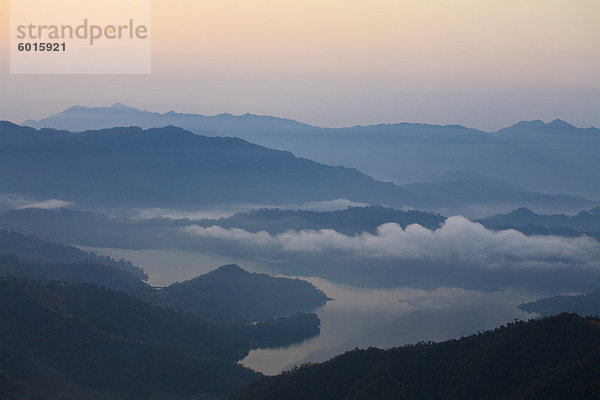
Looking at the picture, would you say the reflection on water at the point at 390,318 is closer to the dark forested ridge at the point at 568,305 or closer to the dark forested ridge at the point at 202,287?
the dark forested ridge at the point at 568,305

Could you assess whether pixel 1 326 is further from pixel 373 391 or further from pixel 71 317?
pixel 373 391

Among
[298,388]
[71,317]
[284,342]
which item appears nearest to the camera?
[298,388]

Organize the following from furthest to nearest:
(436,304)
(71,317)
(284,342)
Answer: (436,304)
(284,342)
(71,317)

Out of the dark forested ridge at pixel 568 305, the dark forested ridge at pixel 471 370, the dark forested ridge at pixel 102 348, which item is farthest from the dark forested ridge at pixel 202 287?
the dark forested ridge at pixel 471 370

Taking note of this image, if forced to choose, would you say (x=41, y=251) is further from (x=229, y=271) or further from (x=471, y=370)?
(x=471, y=370)

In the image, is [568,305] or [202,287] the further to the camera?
[568,305]

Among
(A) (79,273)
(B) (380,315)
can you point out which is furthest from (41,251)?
(B) (380,315)

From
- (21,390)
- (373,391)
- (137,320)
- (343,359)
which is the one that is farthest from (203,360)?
(373,391)
